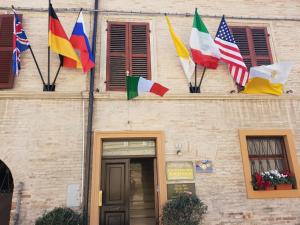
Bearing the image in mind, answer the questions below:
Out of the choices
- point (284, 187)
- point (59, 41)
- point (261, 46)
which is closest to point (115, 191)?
point (59, 41)

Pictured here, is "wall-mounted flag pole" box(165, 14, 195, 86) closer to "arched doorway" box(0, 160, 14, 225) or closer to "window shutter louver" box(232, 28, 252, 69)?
"window shutter louver" box(232, 28, 252, 69)

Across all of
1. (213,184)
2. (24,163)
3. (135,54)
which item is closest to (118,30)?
(135,54)

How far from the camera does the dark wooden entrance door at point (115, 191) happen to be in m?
7.18

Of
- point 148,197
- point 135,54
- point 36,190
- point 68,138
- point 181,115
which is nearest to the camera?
point 36,190

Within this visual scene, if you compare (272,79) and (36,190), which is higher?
(272,79)

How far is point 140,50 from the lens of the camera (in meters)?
8.46

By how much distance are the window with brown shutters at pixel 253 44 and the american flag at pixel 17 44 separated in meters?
5.71

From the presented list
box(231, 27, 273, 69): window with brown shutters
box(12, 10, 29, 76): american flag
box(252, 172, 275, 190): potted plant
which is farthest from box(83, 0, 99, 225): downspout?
box(231, 27, 273, 69): window with brown shutters

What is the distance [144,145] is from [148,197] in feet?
7.83

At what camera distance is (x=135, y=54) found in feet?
27.6

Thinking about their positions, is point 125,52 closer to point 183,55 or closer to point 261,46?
point 183,55

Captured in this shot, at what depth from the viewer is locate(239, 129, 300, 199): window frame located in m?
7.33

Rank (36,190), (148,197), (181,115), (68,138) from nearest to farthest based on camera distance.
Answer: (36,190) → (68,138) → (181,115) → (148,197)

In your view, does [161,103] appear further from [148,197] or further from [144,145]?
[148,197]
